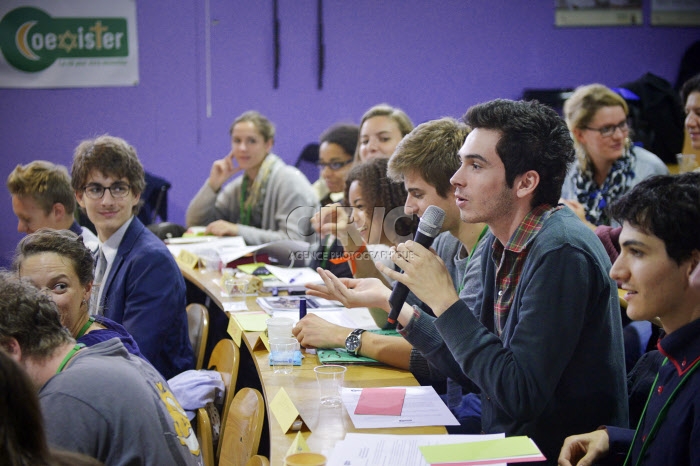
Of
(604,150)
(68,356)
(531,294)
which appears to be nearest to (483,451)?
(531,294)

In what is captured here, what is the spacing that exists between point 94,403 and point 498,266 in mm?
1000

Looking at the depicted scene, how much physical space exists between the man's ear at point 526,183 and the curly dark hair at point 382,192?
98 centimetres

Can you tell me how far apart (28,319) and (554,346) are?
110 cm

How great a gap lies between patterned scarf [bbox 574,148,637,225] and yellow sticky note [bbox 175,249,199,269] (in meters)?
2.16

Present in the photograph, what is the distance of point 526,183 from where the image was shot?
1731 mm

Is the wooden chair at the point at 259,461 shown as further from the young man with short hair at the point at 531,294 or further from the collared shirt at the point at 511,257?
the collared shirt at the point at 511,257

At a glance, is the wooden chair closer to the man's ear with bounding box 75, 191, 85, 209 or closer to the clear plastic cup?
the clear plastic cup

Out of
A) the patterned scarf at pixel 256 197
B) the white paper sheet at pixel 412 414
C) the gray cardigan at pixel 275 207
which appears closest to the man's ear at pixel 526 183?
the white paper sheet at pixel 412 414

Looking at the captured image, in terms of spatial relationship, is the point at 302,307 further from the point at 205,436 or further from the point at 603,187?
the point at 603,187

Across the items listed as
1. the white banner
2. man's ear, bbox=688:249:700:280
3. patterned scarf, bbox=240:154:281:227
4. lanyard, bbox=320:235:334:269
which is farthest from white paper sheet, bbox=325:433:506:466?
the white banner

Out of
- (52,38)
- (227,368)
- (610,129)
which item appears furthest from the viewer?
(52,38)

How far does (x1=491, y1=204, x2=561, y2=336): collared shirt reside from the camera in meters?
1.72

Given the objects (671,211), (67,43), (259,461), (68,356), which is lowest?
(259,461)

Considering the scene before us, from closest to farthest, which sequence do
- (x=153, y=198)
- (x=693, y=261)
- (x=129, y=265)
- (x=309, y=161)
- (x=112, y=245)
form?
1. (x=693, y=261)
2. (x=129, y=265)
3. (x=112, y=245)
4. (x=153, y=198)
5. (x=309, y=161)
